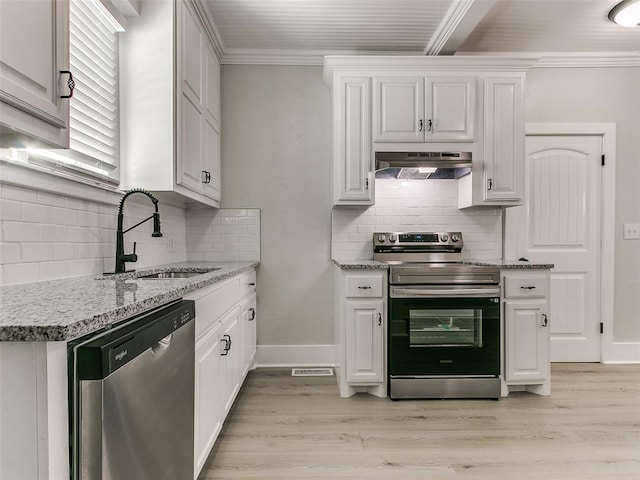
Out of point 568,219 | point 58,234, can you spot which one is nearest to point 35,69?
point 58,234

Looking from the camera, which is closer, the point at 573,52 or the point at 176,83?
the point at 176,83

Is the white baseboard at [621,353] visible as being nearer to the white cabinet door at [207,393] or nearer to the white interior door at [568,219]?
the white interior door at [568,219]

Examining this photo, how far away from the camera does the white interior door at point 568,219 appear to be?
330cm

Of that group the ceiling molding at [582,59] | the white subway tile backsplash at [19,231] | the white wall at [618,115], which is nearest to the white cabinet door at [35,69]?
the white subway tile backsplash at [19,231]

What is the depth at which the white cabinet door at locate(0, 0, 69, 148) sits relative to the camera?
974 mm

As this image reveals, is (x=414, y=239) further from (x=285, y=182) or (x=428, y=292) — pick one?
Answer: (x=285, y=182)

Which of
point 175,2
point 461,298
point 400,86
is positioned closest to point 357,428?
point 461,298

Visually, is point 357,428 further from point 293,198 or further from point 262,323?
point 293,198

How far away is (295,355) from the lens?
3234mm

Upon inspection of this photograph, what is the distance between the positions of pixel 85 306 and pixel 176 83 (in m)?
1.58

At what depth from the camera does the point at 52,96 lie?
1.14 meters

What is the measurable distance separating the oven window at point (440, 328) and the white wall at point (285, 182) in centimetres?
91

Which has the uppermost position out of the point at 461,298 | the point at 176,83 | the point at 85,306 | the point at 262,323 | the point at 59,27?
the point at 176,83

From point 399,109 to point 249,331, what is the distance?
2058mm
